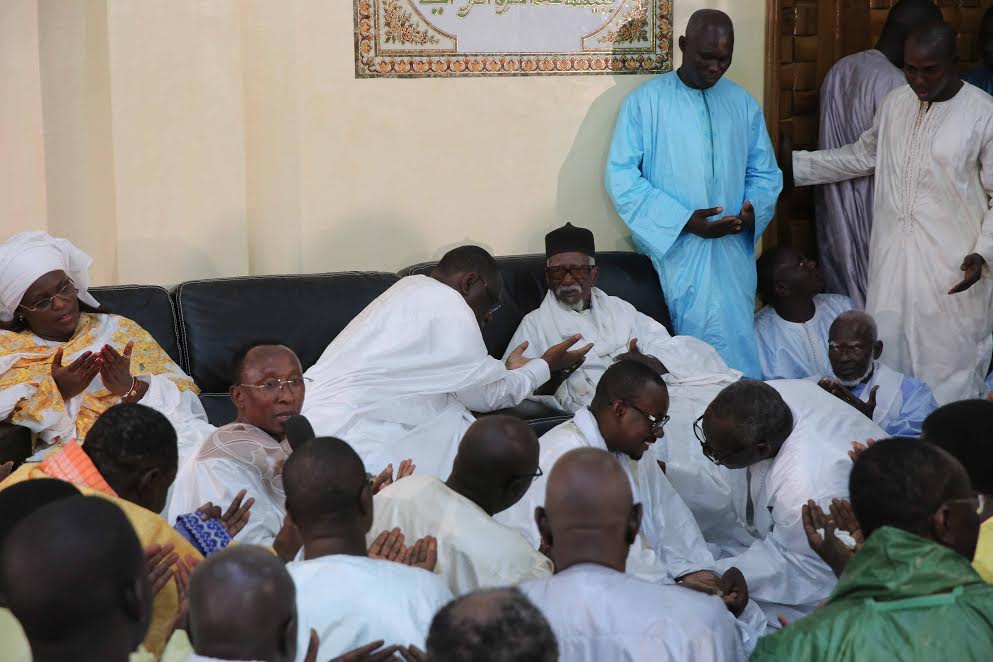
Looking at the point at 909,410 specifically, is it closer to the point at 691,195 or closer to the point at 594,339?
the point at 594,339

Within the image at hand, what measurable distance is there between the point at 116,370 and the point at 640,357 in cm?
238

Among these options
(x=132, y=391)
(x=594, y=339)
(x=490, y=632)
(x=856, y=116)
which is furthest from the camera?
(x=856, y=116)

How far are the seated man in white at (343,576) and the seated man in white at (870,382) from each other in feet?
11.2

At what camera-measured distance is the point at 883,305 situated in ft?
21.8

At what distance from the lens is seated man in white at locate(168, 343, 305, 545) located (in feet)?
11.9

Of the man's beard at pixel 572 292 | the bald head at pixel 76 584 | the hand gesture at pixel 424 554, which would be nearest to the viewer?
the bald head at pixel 76 584

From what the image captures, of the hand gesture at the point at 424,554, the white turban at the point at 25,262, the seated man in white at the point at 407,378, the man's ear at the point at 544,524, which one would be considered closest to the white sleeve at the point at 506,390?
the seated man in white at the point at 407,378

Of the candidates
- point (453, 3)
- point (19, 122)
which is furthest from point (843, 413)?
point (19, 122)

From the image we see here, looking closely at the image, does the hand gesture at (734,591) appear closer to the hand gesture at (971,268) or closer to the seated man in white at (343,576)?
the seated man in white at (343,576)

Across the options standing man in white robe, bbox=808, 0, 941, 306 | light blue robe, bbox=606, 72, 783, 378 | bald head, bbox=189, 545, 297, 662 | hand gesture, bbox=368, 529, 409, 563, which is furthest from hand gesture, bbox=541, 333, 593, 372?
bald head, bbox=189, 545, 297, 662

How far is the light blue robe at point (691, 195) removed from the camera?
6.69 metres

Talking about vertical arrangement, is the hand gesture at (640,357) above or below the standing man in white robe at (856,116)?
below

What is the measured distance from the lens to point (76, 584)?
6.66ft

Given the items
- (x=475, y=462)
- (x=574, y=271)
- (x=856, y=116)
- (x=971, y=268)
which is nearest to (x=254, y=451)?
(x=475, y=462)
